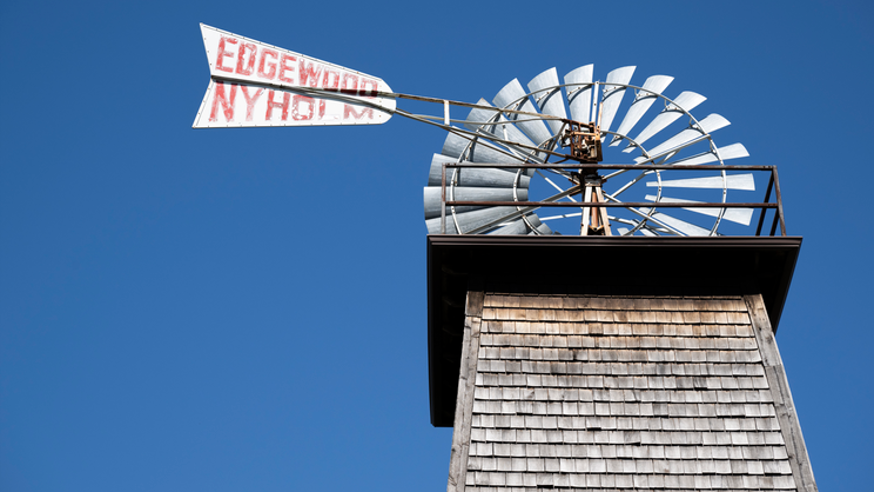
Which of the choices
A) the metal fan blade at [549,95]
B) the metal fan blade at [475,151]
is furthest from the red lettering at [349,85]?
the metal fan blade at [549,95]

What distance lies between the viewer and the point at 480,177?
12.1m

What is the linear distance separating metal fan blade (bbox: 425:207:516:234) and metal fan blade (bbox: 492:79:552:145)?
1.19 m

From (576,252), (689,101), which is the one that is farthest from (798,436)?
(689,101)

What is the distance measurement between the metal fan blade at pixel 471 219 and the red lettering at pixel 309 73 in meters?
2.35

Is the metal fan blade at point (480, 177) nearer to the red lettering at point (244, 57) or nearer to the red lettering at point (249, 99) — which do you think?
the red lettering at point (249, 99)

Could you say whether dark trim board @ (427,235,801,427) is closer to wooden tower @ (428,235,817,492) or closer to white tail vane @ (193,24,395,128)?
wooden tower @ (428,235,817,492)

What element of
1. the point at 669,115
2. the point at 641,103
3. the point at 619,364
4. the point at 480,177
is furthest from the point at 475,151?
the point at 619,364

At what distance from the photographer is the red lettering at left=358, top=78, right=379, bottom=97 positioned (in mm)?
11391

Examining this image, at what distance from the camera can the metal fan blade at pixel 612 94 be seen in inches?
494

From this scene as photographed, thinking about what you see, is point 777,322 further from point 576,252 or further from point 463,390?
point 463,390

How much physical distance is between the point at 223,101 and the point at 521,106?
13.4 ft

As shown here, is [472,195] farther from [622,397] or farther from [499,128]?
[622,397]

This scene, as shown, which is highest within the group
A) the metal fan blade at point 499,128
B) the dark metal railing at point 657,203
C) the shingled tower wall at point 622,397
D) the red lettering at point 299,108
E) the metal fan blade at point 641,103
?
the metal fan blade at point 641,103

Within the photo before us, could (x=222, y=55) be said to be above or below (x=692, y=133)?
below
